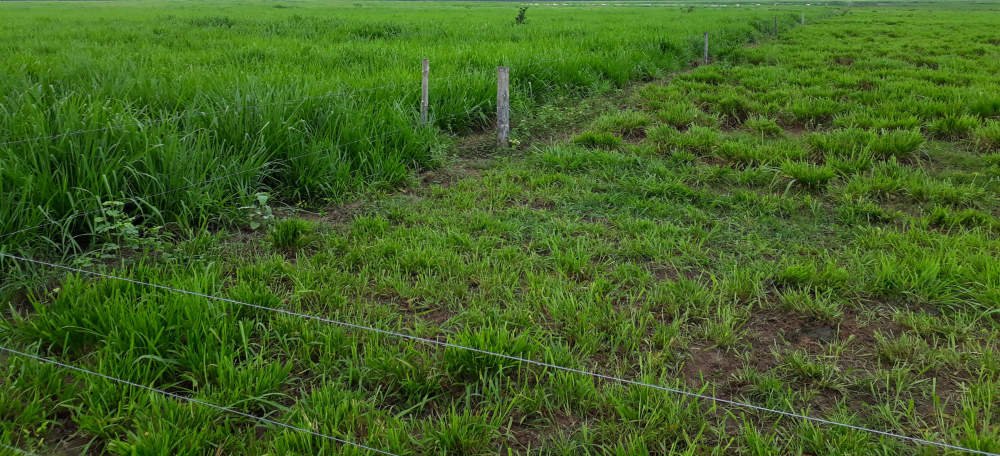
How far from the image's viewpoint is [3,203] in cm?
339

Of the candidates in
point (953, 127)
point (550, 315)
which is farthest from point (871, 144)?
point (550, 315)

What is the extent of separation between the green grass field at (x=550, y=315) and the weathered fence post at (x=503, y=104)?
2.54 feet

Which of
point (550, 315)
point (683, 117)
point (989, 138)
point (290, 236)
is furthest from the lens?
point (683, 117)

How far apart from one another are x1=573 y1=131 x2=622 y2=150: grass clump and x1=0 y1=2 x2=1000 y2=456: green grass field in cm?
69

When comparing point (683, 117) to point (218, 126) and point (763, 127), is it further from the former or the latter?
point (218, 126)

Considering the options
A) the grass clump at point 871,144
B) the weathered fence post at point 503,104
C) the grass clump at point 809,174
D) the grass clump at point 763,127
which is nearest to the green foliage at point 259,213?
the weathered fence post at point 503,104

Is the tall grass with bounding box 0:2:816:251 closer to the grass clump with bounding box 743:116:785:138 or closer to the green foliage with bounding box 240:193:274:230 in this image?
the green foliage with bounding box 240:193:274:230

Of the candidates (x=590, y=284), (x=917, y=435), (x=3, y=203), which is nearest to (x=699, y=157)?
(x=590, y=284)

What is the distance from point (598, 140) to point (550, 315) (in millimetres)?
3842

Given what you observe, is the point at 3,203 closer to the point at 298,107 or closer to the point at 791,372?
the point at 298,107

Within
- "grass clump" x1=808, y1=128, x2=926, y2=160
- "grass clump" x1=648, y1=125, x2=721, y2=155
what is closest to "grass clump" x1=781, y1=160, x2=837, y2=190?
"grass clump" x1=808, y1=128, x2=926, y2=160

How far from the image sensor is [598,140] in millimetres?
6609

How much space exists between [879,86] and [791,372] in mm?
8648

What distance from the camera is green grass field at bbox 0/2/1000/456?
7.52ft
